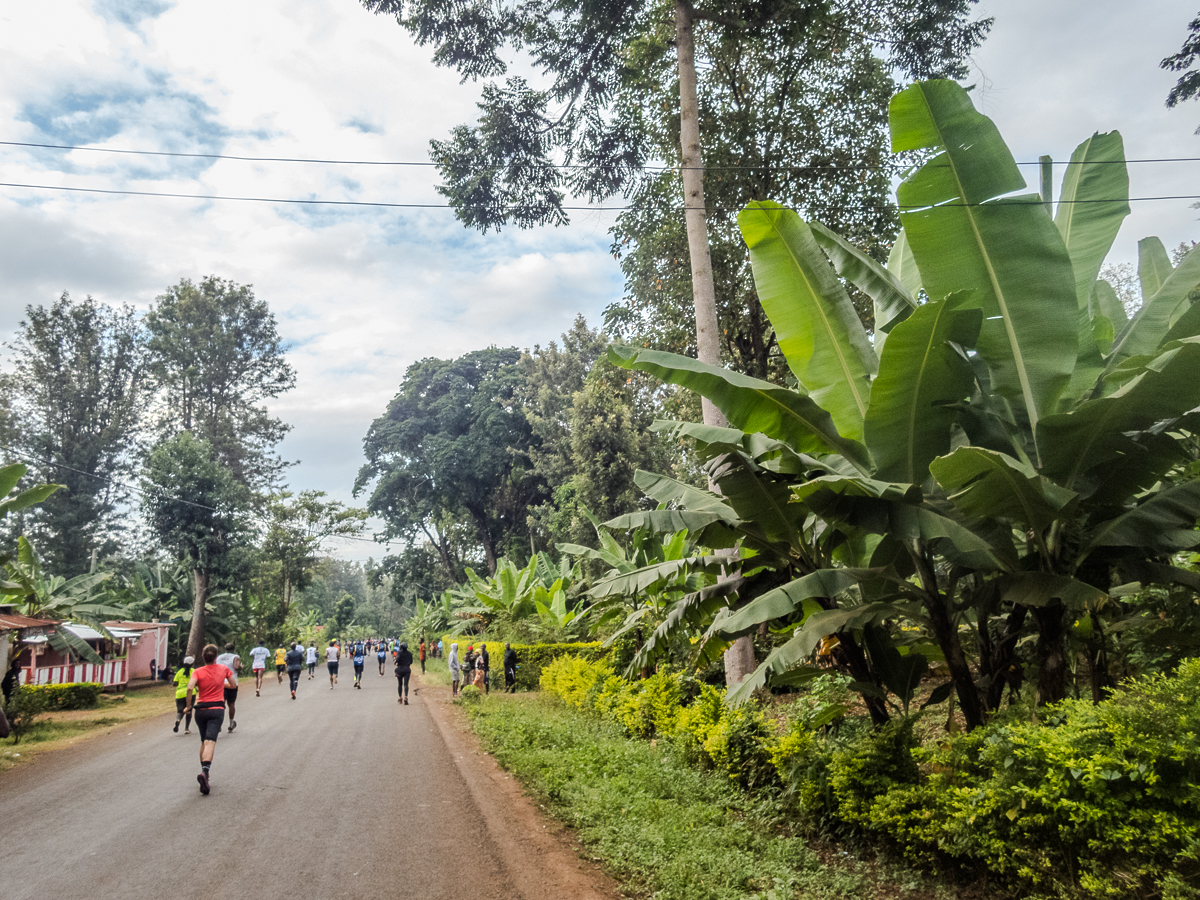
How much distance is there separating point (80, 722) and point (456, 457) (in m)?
27.7

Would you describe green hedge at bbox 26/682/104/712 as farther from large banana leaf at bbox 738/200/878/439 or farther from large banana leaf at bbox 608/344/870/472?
large banana leaf at bbox 738/200/878/439

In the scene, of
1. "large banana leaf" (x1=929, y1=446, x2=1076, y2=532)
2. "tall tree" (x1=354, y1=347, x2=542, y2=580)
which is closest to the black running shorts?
"large banana leaf" (x1=929, y1=446, x2=1076, y2=532)

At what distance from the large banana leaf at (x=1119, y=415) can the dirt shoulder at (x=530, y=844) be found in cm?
423

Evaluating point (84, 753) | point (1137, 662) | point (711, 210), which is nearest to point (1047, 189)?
point (1137, 662)

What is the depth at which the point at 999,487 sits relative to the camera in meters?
4.46

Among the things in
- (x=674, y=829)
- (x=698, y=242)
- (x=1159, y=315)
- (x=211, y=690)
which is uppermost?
(x=698, y=242)

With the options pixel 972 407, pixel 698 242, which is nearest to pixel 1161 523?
pixel 972 407

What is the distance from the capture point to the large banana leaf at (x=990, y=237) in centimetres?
470

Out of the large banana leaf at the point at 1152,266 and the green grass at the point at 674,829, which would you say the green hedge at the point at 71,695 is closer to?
the green grass at the point at 674,829

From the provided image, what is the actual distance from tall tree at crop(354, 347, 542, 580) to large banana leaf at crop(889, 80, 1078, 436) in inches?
1425

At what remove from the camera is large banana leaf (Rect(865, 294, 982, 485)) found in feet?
14.5

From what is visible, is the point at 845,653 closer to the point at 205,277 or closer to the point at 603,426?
the point at 603,426

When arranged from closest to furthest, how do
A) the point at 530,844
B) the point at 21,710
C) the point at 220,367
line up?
the point at 530,844, the point at 21,710, the point at 220,367

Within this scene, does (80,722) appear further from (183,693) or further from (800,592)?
(800,592)
